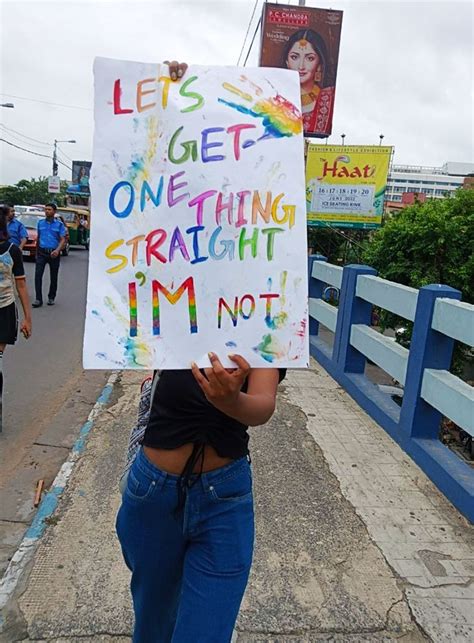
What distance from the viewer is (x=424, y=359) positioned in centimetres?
439

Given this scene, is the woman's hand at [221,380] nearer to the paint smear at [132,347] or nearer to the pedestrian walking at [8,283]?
the paint smear at [132,347]

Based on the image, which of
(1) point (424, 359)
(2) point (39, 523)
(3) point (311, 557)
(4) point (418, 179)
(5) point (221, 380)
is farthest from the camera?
(4) point (418, 179)

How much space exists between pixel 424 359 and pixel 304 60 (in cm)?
1588

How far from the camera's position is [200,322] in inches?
64.4

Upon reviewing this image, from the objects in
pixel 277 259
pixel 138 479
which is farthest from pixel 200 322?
pixel 138 479

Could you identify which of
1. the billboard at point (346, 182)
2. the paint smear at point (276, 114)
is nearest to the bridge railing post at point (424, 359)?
the paint smear at point (276, 114)

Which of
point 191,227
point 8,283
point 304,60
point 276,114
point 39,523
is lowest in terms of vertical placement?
point 39,523

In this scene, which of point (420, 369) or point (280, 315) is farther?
point (420, 369)

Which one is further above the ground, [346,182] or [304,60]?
[304,60]

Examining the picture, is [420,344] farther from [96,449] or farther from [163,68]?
[163,68]

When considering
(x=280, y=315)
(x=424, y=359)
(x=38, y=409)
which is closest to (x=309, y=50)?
(x=38, y=409)

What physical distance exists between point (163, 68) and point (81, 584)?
2.33 metres

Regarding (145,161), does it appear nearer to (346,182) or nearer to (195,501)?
(195,501)

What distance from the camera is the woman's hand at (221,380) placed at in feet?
4.99
